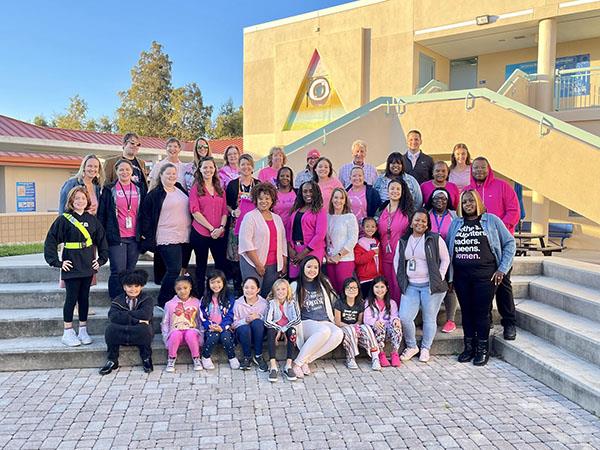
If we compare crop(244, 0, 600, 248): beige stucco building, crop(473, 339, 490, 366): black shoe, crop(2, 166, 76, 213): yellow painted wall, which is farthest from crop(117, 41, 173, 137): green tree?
crop(473, 339, 490, 366): black shoe

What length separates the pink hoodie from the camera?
17.0 feet

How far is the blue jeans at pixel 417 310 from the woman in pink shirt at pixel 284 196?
157 cm

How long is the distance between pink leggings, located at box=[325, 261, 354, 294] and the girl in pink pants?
4.82ft

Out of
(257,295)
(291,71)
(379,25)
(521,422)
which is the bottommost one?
(521,422)

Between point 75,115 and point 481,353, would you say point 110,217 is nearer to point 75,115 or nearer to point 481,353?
point 481,353

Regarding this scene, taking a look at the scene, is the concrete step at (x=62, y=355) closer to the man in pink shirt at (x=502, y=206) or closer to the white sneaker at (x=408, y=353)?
the white sneaker at (x=408, y=353)

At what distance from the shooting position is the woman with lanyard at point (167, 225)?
5.07 metres

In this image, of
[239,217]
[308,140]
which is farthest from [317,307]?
[308,140]

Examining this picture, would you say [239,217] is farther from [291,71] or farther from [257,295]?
[291,71]

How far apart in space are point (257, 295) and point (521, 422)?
8.56 ft

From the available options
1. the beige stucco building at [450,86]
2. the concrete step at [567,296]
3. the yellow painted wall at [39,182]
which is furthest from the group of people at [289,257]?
the yellow painted wall at [39,182]

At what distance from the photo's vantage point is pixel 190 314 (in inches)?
189

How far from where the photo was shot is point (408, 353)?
16.3 ft

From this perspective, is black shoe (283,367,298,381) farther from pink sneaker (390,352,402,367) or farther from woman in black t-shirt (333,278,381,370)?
pink sneaker (390,352,402,367)
